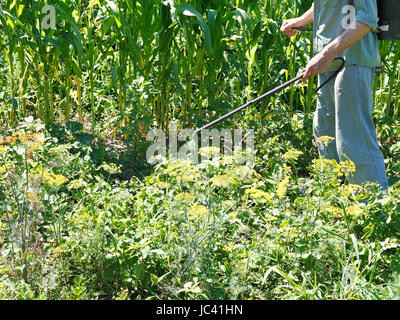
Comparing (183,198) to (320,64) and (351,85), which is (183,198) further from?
(351,85)

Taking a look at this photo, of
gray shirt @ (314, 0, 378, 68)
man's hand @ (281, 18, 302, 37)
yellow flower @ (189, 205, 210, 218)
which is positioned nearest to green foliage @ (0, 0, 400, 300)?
yellow flower @ (189, 205, 210, 218)

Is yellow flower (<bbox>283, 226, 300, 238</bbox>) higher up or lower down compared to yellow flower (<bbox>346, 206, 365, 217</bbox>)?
lower down

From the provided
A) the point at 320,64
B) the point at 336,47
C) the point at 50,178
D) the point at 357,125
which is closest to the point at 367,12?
the point at 336,47

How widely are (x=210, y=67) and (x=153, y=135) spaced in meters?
0.66

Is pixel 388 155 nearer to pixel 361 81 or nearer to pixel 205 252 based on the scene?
pixel 361 81

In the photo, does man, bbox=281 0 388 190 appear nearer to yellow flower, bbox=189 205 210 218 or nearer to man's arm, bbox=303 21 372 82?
man's arm, bbox=303 21 372 82

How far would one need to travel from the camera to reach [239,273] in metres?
2.29

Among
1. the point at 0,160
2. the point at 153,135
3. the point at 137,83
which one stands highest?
the point at 137,83

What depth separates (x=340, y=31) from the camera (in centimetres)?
295

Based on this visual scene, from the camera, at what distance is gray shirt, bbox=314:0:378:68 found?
9.42 feet

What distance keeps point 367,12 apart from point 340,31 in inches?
9.6

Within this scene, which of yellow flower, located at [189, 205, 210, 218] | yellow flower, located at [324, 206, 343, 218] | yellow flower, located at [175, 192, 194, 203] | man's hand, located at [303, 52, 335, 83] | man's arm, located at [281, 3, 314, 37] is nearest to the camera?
yellow flower, located at [189, 205, 210, 218]

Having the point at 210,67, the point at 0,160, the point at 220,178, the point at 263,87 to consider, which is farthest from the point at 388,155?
the point at 0,160
